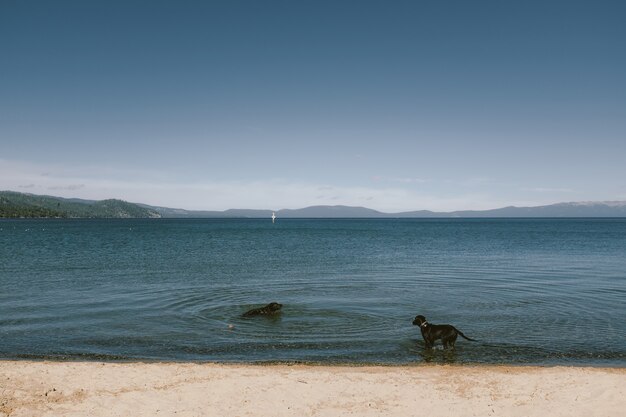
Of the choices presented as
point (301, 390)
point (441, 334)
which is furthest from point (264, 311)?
point (301, 390)

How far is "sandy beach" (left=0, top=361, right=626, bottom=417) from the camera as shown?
1098cm

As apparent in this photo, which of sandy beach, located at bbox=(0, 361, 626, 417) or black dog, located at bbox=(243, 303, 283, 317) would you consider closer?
sandy beach, located at bbox=(0, 361, 626, 417)

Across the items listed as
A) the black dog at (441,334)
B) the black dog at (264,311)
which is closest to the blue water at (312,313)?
the black dog at (441,334)

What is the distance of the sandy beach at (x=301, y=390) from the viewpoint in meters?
11.0

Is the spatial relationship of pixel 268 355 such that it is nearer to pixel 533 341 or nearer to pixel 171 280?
pixel 533 341

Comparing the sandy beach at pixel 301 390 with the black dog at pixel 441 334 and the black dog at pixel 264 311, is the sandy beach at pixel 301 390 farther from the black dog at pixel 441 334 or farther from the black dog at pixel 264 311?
the black dog at pixel 264 311

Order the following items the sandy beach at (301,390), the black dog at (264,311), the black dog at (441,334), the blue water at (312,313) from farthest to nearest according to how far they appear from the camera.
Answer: the black dog at (264,311), the blue water at (312,313), the black dog at (441,334), the sandy beach at (301,390)

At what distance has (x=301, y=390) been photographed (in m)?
12.2

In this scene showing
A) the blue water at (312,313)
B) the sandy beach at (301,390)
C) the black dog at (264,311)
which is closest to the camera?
the sandy beach at (301,390)

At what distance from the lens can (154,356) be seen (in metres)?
16.1

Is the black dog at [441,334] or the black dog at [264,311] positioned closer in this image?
the black dog at [441,334]

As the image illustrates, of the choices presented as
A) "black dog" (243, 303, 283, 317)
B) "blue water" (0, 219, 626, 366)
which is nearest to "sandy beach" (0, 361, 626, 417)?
"blue water" (0, 219, 626, 366)

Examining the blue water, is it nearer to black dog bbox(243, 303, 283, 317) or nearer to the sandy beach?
black dog bbox(243, 303, 283, 317)

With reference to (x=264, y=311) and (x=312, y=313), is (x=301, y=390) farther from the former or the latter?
(x=312, y=313)
